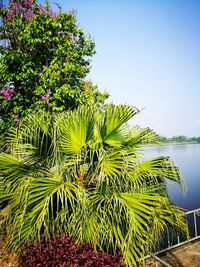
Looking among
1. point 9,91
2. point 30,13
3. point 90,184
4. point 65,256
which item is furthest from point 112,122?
point 30,13

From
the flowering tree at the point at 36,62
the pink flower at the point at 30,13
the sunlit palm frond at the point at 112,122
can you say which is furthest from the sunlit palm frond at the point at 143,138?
the pink flower at the point at 30,13

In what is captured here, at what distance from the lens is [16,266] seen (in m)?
4.11

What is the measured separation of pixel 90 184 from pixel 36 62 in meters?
4.84

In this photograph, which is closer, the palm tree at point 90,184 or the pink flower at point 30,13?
the palm tree at point 90,184

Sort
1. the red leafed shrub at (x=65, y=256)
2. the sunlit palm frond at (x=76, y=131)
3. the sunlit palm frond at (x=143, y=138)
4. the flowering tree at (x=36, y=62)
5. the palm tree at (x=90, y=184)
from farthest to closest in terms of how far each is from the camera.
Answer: the flowering tree at (x=36, y=62) < the sunlit palm frond at (x=143, y=138) < the sunlit palm frond at (x=76, y=131) < the palm tree at (x=90, y=184) < the red leafed shrub at (x=65, y=256)

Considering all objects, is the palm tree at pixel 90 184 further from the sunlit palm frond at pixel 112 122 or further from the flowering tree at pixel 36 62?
the flowering tree at pixel 36 62

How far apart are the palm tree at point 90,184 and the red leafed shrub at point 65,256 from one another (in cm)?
12

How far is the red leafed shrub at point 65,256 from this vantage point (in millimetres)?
3068

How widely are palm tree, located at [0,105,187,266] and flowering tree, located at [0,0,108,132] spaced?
8.52 feet

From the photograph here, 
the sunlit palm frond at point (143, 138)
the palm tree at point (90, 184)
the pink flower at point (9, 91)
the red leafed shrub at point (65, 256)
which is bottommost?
the red leafed shrub at point (65, 256)

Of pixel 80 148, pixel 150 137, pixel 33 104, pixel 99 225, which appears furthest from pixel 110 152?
pixel 33 104

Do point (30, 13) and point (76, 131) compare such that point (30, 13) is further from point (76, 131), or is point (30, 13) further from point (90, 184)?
point (90, 184)

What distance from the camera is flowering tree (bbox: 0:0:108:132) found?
6.41m

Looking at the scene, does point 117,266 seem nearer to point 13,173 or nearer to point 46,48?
point 13,173
